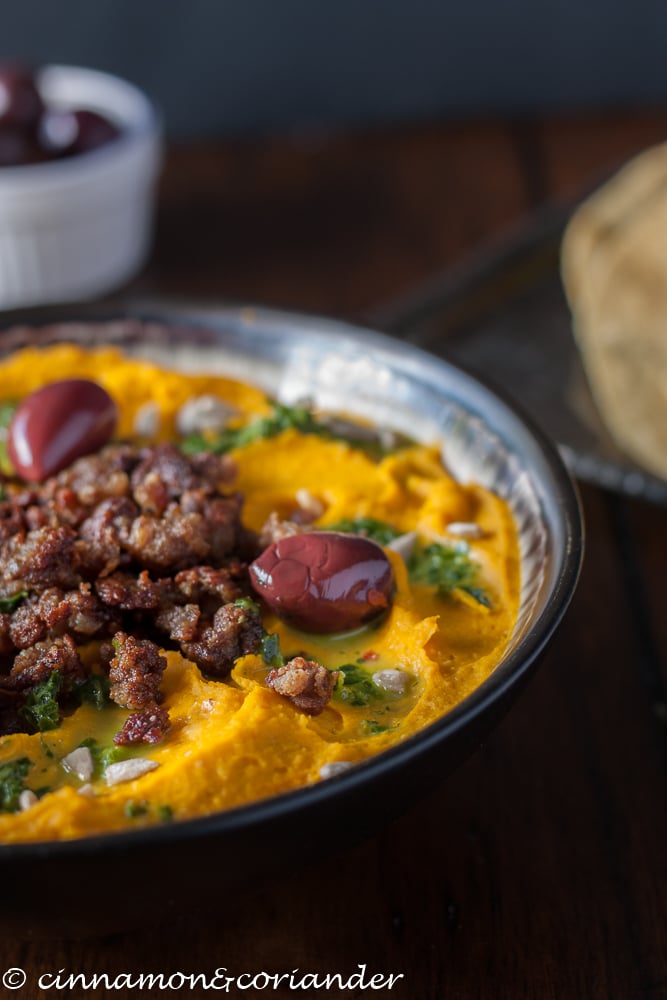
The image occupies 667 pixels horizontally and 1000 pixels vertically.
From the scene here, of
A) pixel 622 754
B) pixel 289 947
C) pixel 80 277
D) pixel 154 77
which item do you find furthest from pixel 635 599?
pixel 154 77

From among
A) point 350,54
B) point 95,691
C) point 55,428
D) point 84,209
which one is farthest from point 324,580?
point 350,54

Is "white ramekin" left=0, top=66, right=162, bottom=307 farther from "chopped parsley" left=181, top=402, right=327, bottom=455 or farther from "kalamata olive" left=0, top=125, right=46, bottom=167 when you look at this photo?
"chopped parsley" left=181, top=402, right=327, bottom=455

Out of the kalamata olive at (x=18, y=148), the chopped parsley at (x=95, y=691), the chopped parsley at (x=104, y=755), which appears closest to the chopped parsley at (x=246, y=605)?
the chopped parsley at (x=95, y=691)

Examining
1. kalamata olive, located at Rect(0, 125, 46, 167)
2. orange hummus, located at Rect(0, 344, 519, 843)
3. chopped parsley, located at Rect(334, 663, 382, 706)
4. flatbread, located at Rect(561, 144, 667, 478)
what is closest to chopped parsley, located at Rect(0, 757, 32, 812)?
orange hummus, located at Rect(0, 344, 519, 843)

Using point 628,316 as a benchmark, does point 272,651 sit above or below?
above

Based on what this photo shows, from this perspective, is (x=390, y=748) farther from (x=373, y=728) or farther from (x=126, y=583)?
(x=126, y=583)

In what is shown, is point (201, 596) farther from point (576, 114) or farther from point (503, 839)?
point (576, 114)
